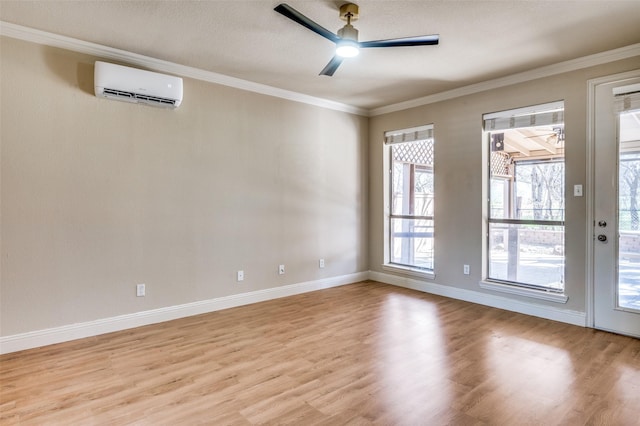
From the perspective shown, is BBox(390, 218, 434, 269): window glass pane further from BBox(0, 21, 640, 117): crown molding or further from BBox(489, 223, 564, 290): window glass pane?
BBox(0, 21, 640, 117): crown molding

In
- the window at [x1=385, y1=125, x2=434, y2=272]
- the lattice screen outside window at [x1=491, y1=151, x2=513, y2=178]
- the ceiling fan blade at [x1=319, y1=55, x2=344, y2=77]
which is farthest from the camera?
→ the window at [x1=385, y1=125, x2=434, y2=272]

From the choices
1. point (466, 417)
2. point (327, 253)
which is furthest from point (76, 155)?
point (466, 417)

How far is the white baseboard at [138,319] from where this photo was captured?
3.03 meters

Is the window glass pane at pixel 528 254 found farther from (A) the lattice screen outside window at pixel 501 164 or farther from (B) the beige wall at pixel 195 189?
(A) the lattice screen outside window at pixel 501 164

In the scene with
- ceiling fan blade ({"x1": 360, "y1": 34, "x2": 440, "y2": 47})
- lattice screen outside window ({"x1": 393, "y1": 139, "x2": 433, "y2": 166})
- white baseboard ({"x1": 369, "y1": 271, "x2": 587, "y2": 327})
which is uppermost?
ceiling fan blade ({"x1": 360, "y1": 34, "x2": 440, "y2": 47})

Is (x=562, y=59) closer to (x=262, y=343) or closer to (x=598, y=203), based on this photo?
(x=598, y=203)

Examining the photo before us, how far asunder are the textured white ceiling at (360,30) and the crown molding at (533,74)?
92mm

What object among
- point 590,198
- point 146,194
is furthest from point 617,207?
point 146,194

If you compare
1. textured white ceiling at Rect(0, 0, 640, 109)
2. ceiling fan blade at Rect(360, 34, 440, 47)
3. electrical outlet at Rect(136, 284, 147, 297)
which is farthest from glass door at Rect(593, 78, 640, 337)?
electrical outlet at Rect(136, 284, 147, 297)

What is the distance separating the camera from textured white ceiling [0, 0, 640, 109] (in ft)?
8.63

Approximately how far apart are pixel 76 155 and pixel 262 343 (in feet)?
7.68

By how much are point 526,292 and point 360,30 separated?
3217 millimetres

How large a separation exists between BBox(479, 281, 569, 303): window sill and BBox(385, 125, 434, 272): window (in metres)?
0.90

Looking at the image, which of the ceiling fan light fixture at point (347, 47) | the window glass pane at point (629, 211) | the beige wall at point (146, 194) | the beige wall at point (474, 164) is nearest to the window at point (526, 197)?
the beige wall at point (474, 164)
